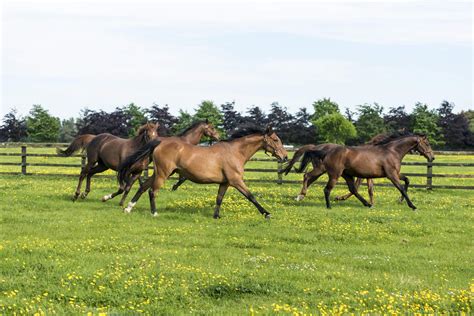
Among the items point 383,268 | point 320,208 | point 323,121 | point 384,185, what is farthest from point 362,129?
point 383,268

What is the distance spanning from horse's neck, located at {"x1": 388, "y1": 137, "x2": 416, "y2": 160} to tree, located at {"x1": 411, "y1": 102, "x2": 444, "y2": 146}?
66636mm

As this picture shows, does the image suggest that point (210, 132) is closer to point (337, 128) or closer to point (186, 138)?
point (186, 138)

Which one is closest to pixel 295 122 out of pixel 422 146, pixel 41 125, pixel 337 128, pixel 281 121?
pixel 281 121

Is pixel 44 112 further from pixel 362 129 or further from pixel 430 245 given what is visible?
pixel 430 245

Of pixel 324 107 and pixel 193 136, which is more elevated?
pixel 324 107

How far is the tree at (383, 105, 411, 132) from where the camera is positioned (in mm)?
86312

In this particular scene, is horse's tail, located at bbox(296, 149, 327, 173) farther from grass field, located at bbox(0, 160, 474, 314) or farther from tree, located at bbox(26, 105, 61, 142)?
tree, located at bbox(26, 105, 61, 142)

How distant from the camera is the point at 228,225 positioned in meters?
12.1

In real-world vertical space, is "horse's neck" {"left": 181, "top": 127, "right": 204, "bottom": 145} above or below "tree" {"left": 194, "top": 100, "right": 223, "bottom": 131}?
below

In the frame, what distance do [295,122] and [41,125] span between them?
39.9m

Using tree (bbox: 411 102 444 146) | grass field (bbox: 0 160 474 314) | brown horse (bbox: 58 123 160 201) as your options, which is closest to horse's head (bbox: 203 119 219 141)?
brown horse (bbox: 58 123 160 201)

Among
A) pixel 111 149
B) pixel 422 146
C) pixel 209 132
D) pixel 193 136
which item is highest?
pixel 209 132

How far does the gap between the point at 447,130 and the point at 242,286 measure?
84577 mm

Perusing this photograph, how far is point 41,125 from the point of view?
83.7 m
